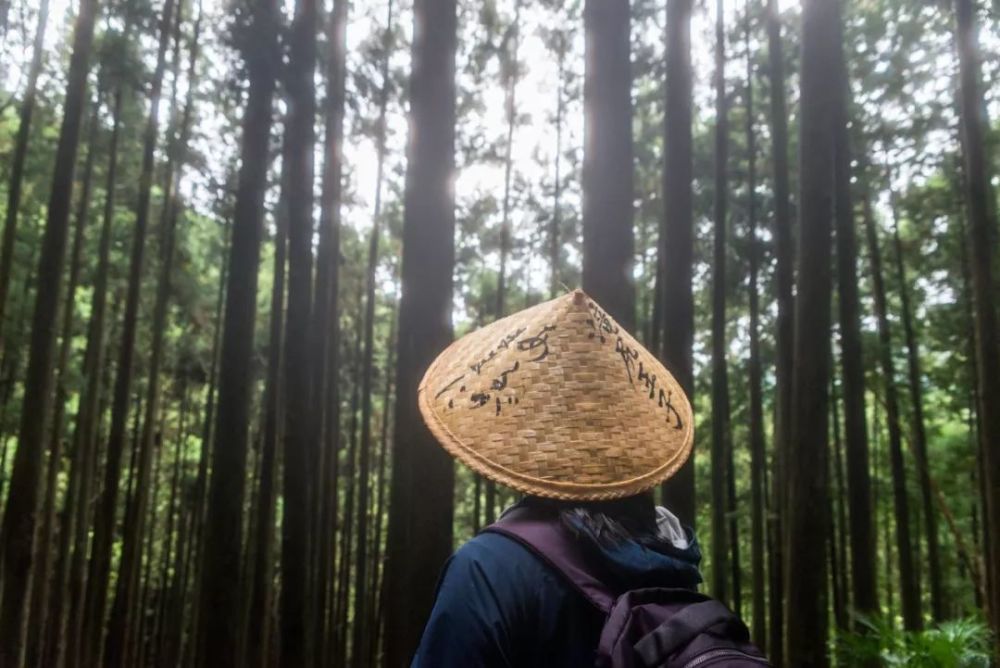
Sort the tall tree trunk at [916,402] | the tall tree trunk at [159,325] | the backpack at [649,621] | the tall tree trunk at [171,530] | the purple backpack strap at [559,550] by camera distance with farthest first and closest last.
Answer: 1. the tall tree trunk at [171,530]
2. the tall tree trunk at [159,325]
3. the tall tree trunk at [916,402]
4. the purple backpack strap at [559,550]
5. the backpack at [649,621]

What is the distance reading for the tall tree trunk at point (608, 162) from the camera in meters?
4.95

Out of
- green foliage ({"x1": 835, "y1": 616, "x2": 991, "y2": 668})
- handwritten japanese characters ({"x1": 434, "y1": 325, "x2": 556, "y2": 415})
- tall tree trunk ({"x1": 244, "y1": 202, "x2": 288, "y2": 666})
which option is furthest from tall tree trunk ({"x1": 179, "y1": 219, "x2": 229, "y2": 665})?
handwritten japanese characters ({"x1": 434, "y1": 325, "x2": 556, "y2": 415})

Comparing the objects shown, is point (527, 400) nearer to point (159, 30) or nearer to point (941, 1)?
point (941, 1)

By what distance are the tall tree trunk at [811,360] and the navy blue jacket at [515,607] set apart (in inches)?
173

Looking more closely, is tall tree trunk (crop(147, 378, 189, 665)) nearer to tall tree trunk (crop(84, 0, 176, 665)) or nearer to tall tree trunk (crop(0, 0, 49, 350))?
tall tree trunk (crop(84, 0, 176, 665))

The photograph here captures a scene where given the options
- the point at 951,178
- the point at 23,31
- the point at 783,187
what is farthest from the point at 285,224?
the point at 951,178

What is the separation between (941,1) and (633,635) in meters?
9.53

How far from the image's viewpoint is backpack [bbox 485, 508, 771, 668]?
3.48 feet

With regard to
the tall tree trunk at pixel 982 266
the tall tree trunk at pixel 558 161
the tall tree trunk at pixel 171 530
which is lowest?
the tall tree trunk at pixel 171 530

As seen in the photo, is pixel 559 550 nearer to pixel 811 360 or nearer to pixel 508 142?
pixel 811 360

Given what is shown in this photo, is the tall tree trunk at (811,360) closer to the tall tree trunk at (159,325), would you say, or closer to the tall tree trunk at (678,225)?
the tall tree trunk at (678,225)

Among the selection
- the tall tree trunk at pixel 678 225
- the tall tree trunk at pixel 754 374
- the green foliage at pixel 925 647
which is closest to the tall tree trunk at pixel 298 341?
the tall tree trunk at pixel 678 225

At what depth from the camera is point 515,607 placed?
113 centimetres

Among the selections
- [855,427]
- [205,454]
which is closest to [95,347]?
[205,454]
